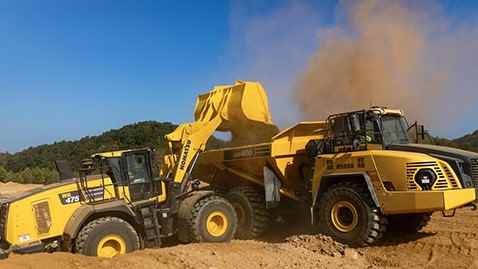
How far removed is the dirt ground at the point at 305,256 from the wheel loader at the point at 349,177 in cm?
47

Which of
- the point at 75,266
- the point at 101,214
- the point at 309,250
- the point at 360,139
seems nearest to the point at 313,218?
the point at 309,250

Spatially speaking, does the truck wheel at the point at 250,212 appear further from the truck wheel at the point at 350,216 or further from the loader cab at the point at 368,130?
the loader cab at the point at 368,130

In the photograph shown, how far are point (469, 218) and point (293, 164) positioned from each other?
14.9 feet

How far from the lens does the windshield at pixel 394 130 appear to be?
10.5 metres

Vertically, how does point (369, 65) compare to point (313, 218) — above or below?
above

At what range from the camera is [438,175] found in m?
9.18

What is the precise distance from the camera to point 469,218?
12.5 meters

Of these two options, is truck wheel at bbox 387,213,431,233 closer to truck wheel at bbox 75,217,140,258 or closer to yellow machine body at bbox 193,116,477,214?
yellow machine body at bbox 193,116,477,214

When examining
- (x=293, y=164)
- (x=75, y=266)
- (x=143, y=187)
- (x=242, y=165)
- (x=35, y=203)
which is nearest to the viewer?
(x=75, y=266)

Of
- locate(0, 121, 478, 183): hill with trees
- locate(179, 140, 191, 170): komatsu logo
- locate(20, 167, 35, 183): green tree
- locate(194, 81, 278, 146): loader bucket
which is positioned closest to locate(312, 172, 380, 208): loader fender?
locate(194, 81, 278, 146): loader bucket

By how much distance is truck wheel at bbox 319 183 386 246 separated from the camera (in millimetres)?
9734

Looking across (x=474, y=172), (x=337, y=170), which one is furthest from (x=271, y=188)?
(x=474, y=172)

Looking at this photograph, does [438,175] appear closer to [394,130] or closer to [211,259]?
[394,130]

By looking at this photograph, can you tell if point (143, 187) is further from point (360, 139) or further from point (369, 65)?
point (369, 65)
